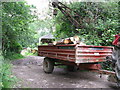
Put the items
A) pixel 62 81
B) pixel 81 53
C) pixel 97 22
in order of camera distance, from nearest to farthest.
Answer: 1. pixel 81 53
2. pixel 62 81
3. pixel 97 22

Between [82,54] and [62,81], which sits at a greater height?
[82,54]

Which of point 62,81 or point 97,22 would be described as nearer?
point 62,81

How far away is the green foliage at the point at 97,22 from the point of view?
684 cm

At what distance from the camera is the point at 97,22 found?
308 inches

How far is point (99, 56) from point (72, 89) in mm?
1524

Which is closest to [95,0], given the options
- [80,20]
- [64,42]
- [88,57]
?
[80,20]

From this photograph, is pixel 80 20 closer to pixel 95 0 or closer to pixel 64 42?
pixel 95 0

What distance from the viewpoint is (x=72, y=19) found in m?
8.48

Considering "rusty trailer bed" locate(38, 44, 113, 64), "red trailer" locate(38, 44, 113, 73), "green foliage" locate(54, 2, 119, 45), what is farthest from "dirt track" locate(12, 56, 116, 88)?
"green foliage" locate(54, 2, 119, 45)

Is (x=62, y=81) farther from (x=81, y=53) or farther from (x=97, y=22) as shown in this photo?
(x=97, y=22)

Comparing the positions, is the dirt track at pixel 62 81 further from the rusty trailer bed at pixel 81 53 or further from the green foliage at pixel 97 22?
the green foliage at pixel 97 22

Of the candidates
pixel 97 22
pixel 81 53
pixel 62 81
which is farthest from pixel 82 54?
pixel 97 22

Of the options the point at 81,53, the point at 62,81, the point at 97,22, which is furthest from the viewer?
the point at 97,22

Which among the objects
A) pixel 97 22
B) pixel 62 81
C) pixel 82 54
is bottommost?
pixel 62 81
